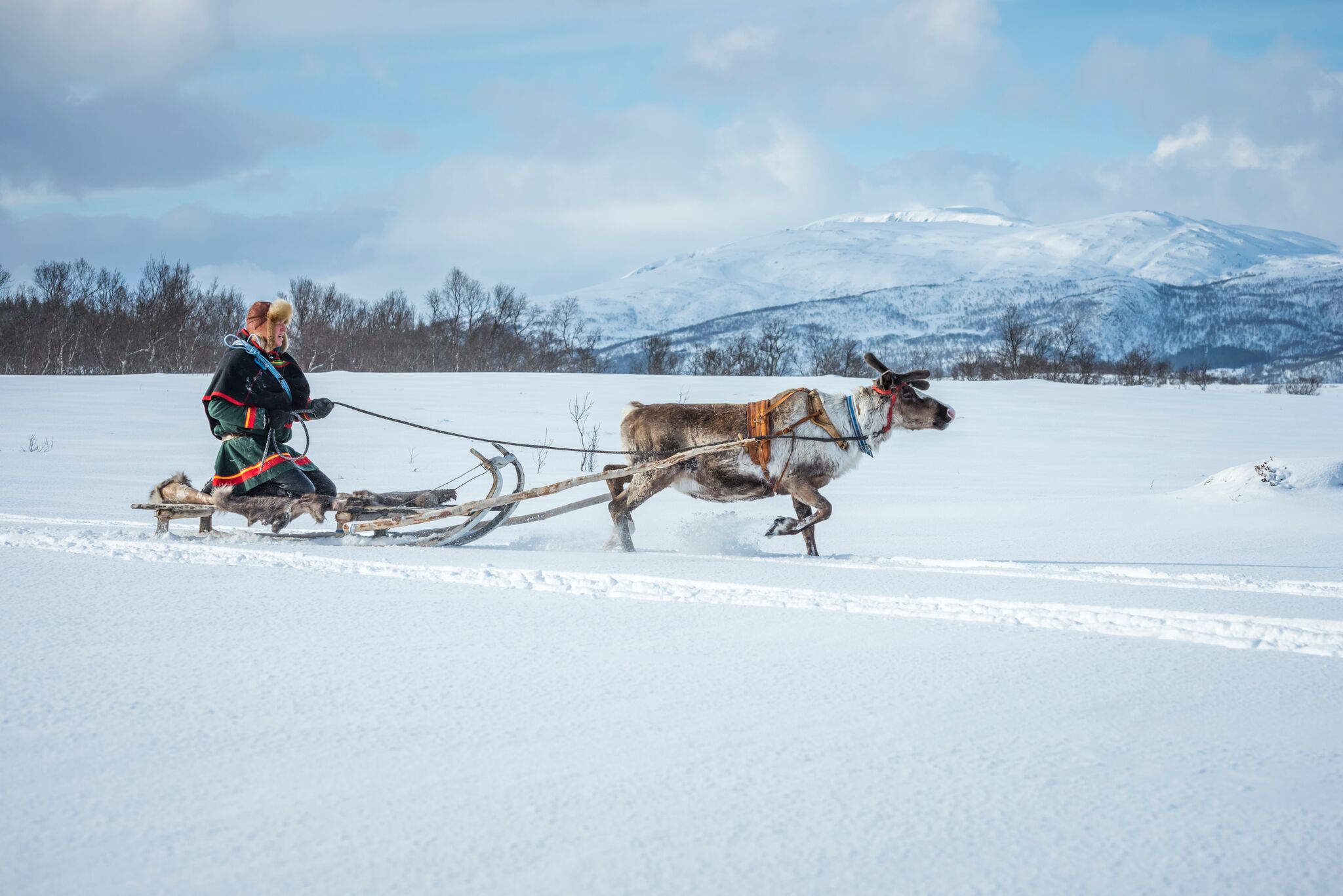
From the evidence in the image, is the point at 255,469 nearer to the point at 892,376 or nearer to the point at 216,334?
the point at 892,376

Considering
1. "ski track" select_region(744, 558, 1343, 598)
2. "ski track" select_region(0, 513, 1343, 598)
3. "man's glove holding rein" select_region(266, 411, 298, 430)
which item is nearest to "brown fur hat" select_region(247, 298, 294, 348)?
"man's glove holding rein" select_region(266, 411, 298, 430)

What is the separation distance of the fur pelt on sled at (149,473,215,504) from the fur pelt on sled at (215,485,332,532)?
0.77ft

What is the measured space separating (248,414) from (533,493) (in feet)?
6.65

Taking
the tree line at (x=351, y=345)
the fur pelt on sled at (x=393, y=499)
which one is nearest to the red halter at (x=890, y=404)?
the fur pelt on sled at (x=393, y=499)

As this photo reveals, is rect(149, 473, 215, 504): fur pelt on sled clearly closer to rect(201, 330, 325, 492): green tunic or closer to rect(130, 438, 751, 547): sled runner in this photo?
rect(130, 438, 751, 547): sled runner

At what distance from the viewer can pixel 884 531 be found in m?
9.66

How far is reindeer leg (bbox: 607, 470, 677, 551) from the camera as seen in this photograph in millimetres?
7582

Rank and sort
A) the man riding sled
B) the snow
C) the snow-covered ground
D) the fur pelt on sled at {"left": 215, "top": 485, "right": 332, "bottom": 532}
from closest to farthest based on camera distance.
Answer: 1. the snow-covered ground
2. the fur pelt on sled at {"left": 215, "top": 485, "right": 332, "bottom": 532}
3. the man riding sled
4. the snow

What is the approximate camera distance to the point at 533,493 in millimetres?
6844

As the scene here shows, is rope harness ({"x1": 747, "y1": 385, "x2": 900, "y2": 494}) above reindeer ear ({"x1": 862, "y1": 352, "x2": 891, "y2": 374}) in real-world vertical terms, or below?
below

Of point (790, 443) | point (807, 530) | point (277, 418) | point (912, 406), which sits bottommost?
point (807, 530)

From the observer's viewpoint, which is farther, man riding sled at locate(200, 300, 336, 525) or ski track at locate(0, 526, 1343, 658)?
man riding sled at locate(200, 300, 336, 525)

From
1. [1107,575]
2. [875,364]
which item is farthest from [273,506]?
[1107,575]

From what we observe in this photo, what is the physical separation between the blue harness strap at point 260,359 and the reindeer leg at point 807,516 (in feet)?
11.7
